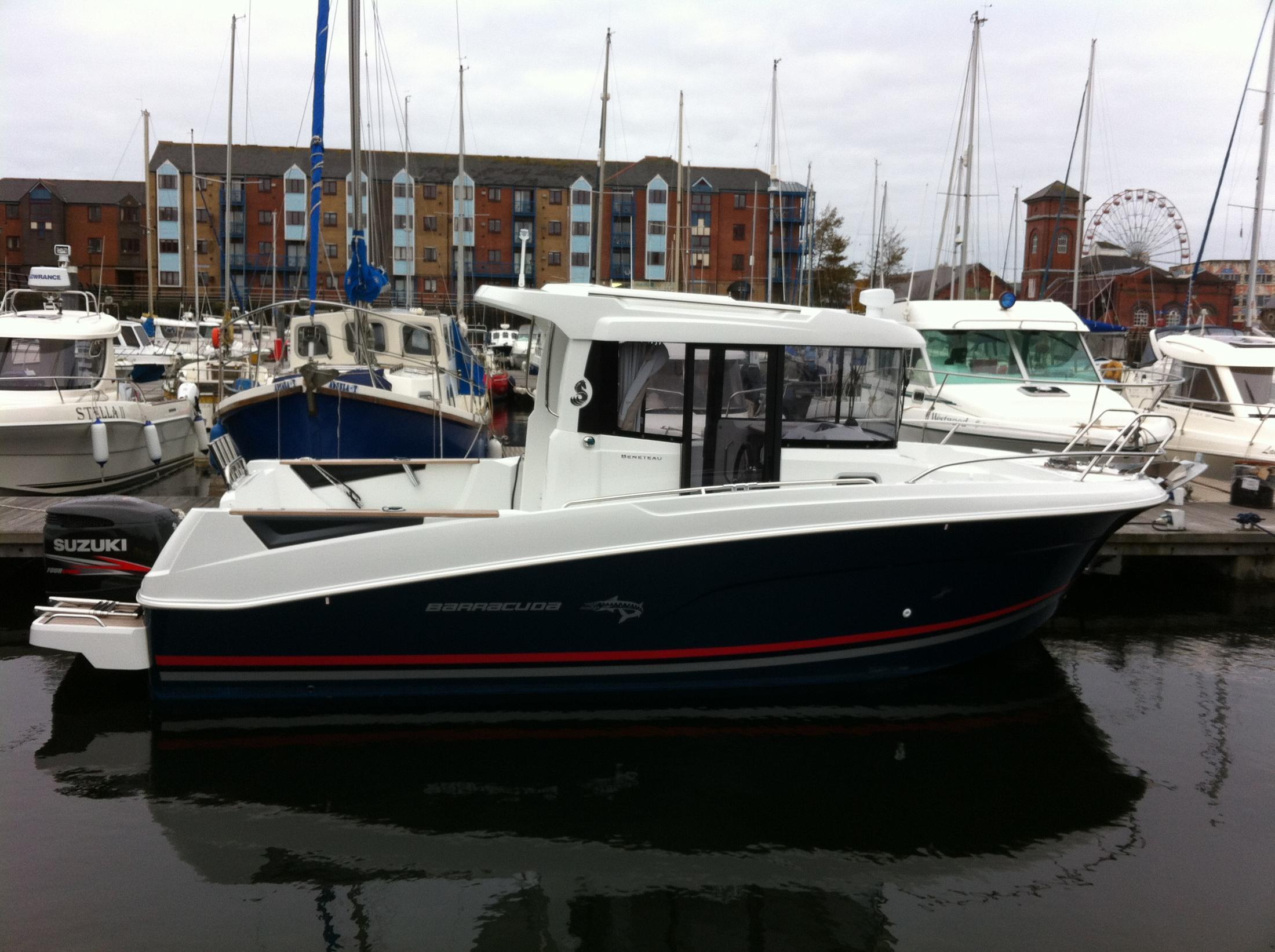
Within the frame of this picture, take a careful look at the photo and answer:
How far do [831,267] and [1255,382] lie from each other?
3074 centimetres

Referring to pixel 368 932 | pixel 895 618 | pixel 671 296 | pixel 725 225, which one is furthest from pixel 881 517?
pixel 725 225

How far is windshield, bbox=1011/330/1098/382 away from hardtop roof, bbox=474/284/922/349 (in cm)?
650

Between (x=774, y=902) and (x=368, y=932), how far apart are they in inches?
74.2

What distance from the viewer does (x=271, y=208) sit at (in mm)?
60781

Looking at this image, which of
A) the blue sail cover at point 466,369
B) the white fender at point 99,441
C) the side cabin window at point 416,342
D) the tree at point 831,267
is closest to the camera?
the white fender at point 99,441

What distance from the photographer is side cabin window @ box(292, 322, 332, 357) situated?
1392cm

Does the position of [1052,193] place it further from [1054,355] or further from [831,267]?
[1054,355]

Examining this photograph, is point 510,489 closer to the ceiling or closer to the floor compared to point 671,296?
closer to the floor

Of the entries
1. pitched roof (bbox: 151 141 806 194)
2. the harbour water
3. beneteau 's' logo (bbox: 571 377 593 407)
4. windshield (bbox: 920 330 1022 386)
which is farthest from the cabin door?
pitched roof (bbox: 151 141 806 194)

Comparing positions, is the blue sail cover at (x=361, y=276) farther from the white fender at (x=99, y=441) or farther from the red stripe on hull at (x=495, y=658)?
the red stripe on hull at (x=495, y=658)

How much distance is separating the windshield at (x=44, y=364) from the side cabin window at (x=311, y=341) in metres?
2.67

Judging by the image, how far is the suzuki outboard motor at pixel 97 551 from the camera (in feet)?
22.1

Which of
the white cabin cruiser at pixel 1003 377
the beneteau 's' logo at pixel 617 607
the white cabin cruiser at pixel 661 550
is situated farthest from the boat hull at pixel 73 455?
the white cabin cruiser at pixel 1003 377

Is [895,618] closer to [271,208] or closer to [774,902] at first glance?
[774,902]
